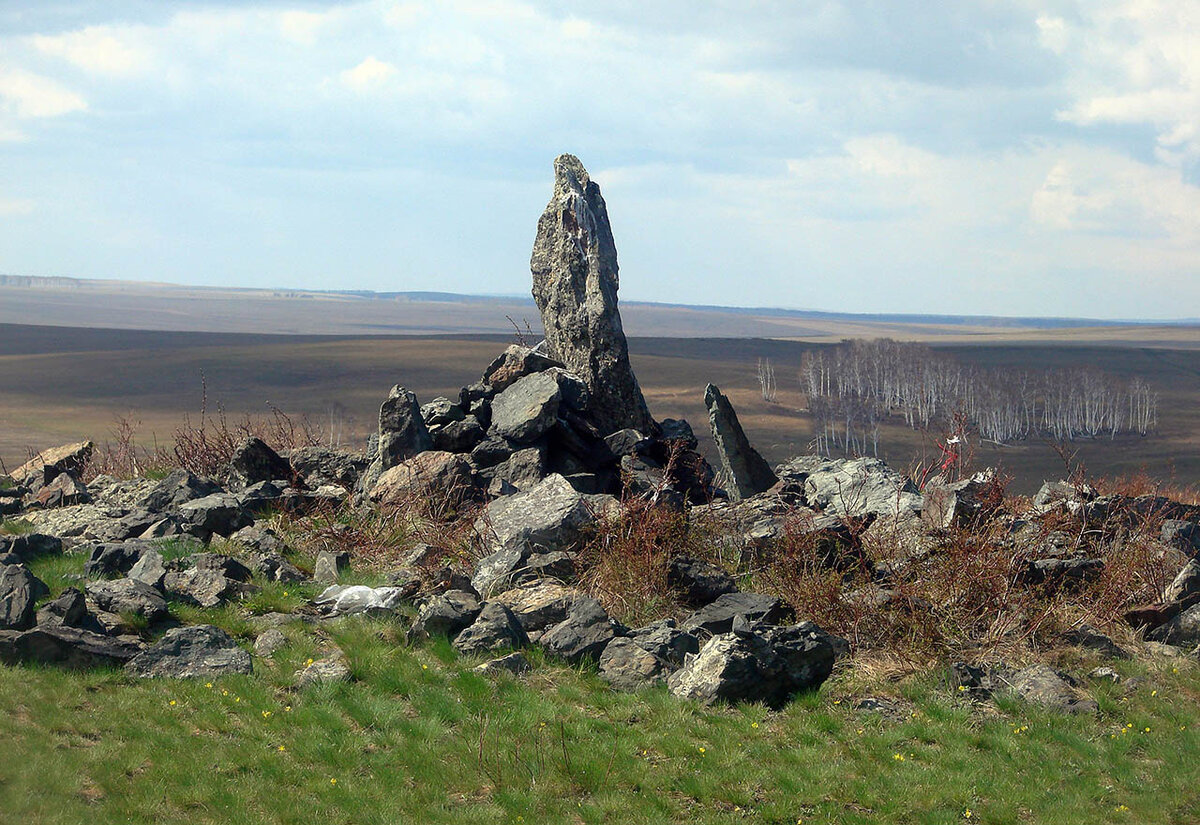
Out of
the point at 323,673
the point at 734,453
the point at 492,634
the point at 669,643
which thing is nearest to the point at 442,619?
the point at 492,634

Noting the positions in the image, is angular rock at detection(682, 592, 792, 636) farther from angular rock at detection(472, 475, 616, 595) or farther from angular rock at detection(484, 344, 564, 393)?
angular rock at detection(484, 344, 564, 393)

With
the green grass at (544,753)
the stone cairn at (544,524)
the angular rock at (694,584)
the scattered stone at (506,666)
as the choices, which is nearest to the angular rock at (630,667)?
the stone cairn at (544,524)

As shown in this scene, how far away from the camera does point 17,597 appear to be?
8031 millimetres

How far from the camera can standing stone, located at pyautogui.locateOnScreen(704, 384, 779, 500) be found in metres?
15.4

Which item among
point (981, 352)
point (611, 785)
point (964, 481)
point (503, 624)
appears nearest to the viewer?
point (611, 785)

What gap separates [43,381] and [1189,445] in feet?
375

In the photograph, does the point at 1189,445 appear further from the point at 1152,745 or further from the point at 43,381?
the point at 43,381

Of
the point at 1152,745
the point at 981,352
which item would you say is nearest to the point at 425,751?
the point at 1152,745

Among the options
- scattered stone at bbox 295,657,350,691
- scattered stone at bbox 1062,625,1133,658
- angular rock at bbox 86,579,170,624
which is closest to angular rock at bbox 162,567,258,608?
angular rock at bbox 86,579,170,624

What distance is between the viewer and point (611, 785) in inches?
261

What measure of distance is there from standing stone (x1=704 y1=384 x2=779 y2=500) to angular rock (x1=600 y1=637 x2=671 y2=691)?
6698mm

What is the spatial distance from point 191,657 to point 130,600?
46.5 inches

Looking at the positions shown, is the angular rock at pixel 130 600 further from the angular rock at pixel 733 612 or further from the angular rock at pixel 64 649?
the angular rock at pixel 733 612

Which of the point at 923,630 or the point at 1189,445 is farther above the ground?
the point at 923,630
